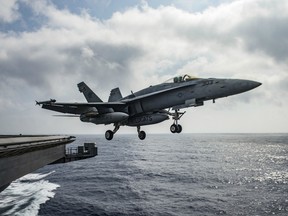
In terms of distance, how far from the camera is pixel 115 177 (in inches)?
2788

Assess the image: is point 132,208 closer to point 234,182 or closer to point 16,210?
point 16,210

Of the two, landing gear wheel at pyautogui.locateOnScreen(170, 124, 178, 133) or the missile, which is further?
the missile

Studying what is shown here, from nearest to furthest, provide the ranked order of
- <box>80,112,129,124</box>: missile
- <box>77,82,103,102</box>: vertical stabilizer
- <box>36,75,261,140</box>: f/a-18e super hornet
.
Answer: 1. <box>36,75,261,140</box>: f/a-18e super hornet
2. <box>80,112,129,124</box>: missile
3. <box>77,82,103,102</box>: vertical stabilizer

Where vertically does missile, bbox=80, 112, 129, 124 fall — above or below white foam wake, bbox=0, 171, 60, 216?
above

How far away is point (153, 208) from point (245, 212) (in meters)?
15.5

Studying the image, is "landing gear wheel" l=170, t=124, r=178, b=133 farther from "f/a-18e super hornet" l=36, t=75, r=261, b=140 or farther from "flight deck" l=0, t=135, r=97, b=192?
"flight deck" l=0, t=135, r=97, b=192

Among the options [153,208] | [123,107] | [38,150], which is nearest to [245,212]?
[153,208]

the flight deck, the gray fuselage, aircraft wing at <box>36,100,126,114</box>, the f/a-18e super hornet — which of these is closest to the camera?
the flight deck

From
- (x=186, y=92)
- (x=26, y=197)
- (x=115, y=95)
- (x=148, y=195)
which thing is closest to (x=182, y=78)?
(x=186, y=92)

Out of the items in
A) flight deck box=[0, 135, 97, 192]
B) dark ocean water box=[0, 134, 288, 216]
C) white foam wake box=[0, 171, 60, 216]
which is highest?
flight deck box=[0, 135, 97, 192]

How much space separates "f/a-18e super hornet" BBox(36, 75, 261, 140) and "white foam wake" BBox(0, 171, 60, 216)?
2700cm

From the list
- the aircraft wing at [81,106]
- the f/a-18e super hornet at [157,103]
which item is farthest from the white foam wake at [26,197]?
the f/a-18e super hornet at [157,103]

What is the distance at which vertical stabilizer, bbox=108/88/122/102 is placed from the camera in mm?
26453

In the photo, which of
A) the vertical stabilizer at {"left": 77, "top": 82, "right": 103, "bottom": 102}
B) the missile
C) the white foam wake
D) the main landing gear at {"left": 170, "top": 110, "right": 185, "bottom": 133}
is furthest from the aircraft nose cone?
the white foam wake
